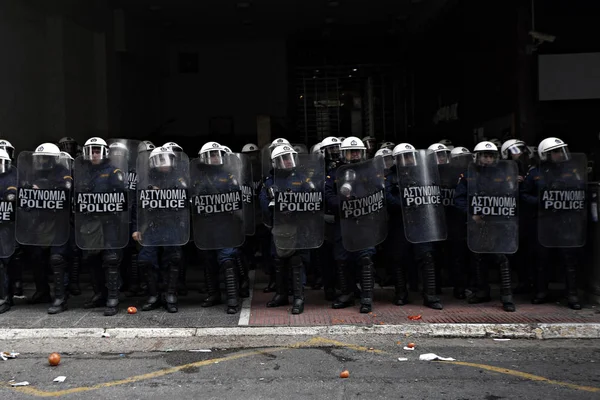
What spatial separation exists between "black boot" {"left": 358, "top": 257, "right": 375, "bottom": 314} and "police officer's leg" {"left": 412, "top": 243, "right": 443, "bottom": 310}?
641 mm

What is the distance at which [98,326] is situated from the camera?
22.8ft

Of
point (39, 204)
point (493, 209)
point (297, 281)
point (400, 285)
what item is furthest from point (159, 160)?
point (493, 209)

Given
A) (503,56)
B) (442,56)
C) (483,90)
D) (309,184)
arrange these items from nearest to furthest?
1. (309,184)
2. (503,56)
3. (483,90)
4. (442,56)

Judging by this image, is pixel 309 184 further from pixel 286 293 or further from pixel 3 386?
pixel 3 386

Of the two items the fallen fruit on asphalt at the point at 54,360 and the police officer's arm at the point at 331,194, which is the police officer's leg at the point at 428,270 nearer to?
the police officer's arm at the point at 331,194

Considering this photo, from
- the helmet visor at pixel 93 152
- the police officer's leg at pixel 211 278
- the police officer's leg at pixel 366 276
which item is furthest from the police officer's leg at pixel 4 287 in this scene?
the police officer's leg at pixel 366 276

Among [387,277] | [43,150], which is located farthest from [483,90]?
[43,150]

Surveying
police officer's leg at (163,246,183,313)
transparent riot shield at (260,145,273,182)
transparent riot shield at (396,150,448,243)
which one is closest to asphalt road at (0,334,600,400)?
police officer's leg at (163,246,183,313)

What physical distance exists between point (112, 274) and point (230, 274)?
4.82ft

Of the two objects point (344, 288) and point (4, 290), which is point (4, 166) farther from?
point (344, 288)

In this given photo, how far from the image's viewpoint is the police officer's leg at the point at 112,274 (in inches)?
294

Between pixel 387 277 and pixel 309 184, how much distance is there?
2.38m

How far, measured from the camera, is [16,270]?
8.09 meters

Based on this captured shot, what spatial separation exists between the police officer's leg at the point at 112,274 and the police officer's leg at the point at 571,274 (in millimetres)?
5462
